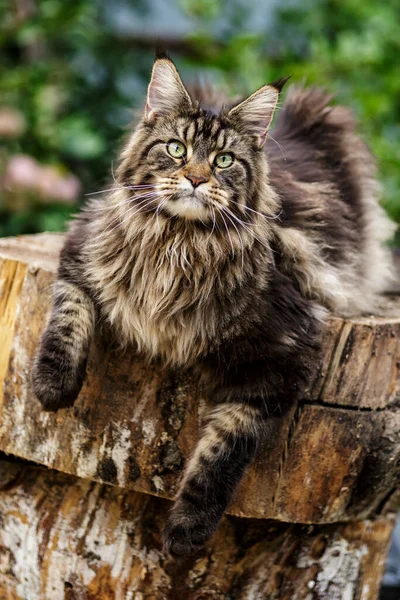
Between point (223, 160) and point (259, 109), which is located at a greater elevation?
point (259, 109)

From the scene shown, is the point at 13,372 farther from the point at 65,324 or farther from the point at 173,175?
the point at 173,175

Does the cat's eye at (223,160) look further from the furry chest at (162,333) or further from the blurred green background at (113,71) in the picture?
the blurred green background at (113,71)

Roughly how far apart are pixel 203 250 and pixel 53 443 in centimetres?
66

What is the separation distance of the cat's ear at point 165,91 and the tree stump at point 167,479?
0.53 m

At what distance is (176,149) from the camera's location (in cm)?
197

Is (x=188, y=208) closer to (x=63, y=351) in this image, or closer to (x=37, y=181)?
(x=63, y=351)

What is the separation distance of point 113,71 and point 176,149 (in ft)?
11.9

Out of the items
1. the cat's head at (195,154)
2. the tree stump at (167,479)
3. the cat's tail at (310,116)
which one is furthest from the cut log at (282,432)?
the cat's tail at (310,116)

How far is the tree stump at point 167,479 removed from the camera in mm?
2092

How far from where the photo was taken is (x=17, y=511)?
2350mm

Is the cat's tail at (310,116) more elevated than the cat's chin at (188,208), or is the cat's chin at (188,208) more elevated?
the cat's tail at (310,116)

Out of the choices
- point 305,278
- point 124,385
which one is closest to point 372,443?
point 305,278

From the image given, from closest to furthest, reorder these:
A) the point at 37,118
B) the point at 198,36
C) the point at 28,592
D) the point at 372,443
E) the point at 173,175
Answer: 1. the point at 173,175
2. the point at 372,443
3. the point at 28,592
4. the point at 37,118
5. the point at 198,36

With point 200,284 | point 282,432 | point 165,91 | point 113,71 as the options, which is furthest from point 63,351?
point 113,71
